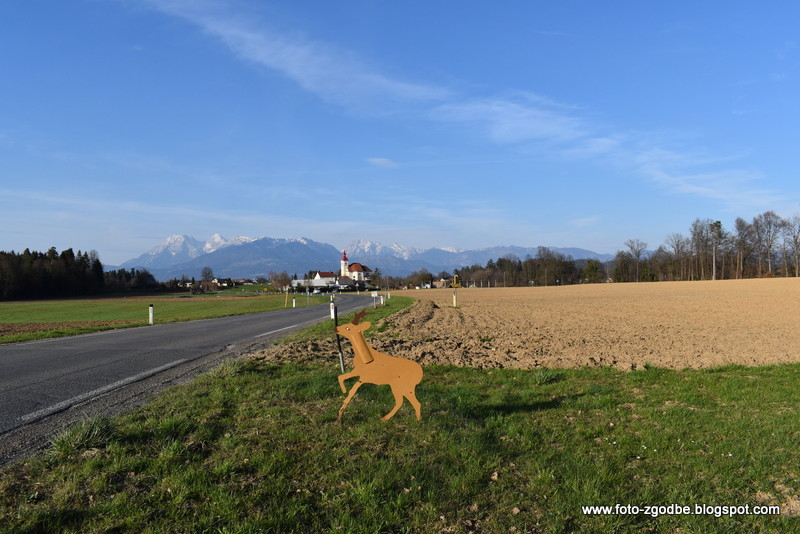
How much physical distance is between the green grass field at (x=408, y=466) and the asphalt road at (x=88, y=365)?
58.5 inches

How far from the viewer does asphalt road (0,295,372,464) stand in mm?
7004

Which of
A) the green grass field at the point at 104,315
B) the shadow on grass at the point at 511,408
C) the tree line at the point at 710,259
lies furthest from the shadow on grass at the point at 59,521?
the tree line at the point at 710,259

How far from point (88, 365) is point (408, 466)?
29.5 ft

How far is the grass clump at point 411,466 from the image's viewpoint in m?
3.75

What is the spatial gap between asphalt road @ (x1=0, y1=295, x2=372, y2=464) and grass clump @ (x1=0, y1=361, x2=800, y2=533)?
1568mm

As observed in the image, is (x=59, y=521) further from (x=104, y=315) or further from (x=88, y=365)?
(x=104, y=315)

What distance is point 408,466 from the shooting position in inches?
182

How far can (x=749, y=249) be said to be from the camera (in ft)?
369

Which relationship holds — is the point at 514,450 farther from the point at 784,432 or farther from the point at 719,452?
the point at 784,432

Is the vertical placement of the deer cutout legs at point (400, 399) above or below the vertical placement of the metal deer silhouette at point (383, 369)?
below

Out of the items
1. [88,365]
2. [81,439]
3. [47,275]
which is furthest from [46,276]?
[81,439]

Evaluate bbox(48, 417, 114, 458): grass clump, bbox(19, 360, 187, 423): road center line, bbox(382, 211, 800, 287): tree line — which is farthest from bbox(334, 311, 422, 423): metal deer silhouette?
bbox(382, 211, 800, 287): tree line

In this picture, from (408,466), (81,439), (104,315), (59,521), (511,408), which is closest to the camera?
(59,521)

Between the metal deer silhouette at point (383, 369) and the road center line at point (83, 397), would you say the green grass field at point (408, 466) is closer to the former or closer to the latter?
the metal deer silhouette at point (383, 369)
